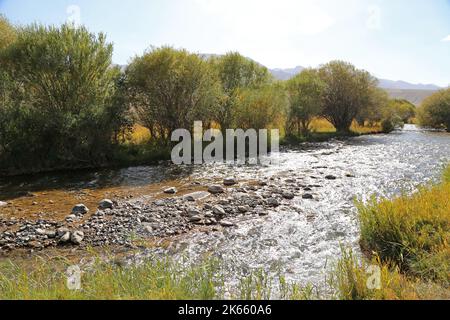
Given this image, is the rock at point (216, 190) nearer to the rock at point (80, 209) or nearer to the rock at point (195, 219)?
the rock at point (195, 219)

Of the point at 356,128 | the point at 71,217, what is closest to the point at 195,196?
the point at 71,217

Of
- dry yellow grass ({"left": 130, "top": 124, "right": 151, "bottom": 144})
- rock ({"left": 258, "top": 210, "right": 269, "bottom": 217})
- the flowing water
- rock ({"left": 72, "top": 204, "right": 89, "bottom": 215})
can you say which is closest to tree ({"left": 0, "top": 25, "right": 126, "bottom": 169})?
the flowing water

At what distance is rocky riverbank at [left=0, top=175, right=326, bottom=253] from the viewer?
7574 millimetres

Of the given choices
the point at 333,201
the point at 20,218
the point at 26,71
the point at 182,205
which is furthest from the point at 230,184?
the point at 26,71

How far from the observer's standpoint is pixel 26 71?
15.8m

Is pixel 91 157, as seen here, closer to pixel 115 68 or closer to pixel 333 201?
pixel 115 68

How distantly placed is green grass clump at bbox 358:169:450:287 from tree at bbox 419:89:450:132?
159ft

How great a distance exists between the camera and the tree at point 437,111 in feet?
150

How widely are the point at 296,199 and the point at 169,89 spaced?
1274 cm

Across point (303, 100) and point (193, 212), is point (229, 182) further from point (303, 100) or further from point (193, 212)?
point (303, 100)

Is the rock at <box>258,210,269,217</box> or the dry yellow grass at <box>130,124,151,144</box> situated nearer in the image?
the rock at <box>258,210,269,217</box>

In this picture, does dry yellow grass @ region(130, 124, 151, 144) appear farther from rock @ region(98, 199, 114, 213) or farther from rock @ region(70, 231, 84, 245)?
rock @ region(70, 231, 84, 245)

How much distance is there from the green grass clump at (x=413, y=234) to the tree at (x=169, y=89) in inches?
615

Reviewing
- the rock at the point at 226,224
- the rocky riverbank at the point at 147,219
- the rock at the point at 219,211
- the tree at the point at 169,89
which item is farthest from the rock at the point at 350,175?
the tree at the point at 169,89
